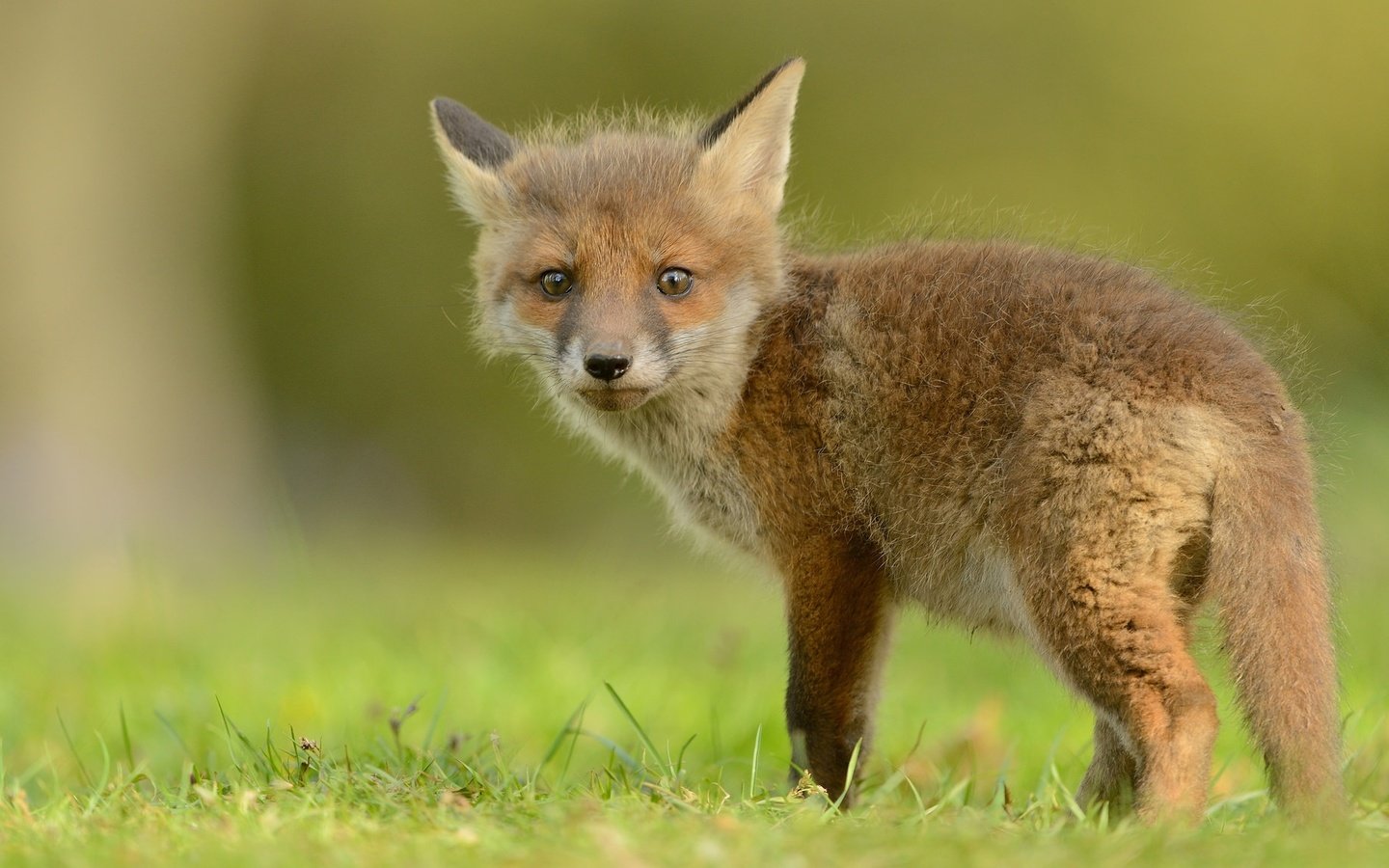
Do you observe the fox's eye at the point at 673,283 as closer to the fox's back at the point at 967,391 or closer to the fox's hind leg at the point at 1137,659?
the fox's back at the point at 967,391

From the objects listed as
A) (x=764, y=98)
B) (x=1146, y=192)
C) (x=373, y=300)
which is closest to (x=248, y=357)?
(x=373, y=300)

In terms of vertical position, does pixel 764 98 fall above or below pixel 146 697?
above

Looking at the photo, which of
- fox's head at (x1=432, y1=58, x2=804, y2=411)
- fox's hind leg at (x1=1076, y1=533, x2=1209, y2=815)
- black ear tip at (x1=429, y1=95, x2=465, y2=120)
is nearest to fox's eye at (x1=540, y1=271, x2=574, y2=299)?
fox's head at (x1=432, y1=58, x2=804, y2=411)

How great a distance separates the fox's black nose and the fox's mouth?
90mm

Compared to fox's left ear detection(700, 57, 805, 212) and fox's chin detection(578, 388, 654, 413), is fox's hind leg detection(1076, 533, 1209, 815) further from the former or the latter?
fox's left ear detection(700, 57, 805, 212)

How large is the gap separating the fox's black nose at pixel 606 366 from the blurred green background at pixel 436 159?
5.43 metres

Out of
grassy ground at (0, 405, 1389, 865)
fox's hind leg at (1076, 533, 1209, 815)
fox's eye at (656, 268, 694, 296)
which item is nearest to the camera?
grassy ground at (0, 405, 1389, 865)

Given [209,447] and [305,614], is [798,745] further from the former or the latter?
[209,447]

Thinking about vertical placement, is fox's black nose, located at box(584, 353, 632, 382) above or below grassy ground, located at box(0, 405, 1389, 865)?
above

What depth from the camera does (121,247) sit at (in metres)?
15.0

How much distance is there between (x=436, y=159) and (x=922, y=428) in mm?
17746

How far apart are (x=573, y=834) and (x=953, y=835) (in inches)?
36.2

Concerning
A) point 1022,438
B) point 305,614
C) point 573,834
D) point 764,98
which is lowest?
point 305,614

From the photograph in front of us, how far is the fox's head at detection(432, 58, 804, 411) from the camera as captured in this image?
18.1 ft
